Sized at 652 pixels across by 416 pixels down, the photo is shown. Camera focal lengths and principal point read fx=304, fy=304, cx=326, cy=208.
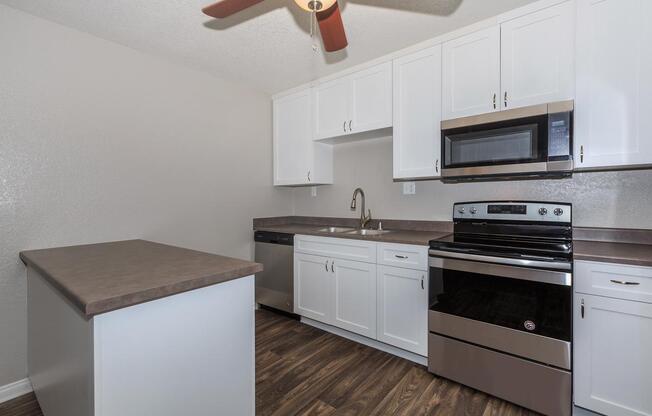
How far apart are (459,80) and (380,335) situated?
1941mm

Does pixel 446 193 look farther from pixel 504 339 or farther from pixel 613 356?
pixel 613 356

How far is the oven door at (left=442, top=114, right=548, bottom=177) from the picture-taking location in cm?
182

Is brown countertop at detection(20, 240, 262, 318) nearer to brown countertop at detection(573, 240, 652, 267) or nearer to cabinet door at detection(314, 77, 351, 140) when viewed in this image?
brown countertop at detection(573, 240, 652, 267)

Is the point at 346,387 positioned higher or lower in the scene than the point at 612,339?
lower

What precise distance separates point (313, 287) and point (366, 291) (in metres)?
0.55

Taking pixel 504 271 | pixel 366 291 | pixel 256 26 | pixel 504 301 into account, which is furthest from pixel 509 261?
pixel 256 26

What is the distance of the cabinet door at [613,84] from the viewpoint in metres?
1.60

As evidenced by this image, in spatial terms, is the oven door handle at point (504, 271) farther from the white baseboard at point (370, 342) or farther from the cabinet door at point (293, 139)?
the cabinet door at point (293, 139)

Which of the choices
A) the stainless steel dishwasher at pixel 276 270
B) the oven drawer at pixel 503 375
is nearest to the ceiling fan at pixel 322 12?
the stainless steel dishwasher at pixel 276 270

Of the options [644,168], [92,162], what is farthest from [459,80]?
[92,162]

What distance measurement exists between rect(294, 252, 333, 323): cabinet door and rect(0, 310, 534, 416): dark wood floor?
0.93ft

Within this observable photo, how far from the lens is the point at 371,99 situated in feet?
8.55

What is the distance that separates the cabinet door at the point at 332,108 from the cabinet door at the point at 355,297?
1232 millimetres

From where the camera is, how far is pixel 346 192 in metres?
3.22
